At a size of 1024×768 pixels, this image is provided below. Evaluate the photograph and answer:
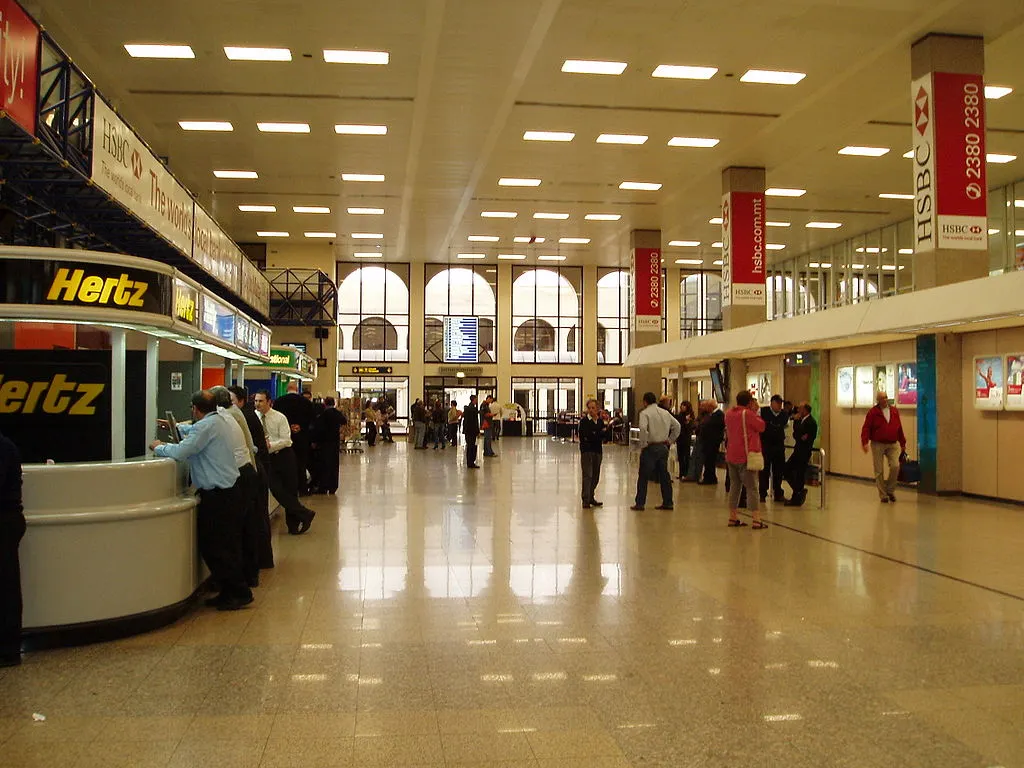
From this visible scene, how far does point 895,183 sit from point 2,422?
71.9ft

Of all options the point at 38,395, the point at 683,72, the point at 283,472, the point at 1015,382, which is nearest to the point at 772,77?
the point at 683,72

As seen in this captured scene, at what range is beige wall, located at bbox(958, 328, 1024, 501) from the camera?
13.1 meters

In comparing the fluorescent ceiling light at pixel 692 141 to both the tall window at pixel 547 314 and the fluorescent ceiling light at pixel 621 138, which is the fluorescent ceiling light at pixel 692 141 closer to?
the fluorescent ceiling light at pixel 621 138

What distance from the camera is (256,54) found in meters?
14.6

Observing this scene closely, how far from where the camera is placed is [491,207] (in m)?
26.5

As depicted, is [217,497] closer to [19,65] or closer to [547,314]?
[19,65]

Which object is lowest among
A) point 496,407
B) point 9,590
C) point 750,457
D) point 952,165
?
point 9,590

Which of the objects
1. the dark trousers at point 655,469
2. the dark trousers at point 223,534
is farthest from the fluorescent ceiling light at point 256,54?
the dark trousers at point 223,534

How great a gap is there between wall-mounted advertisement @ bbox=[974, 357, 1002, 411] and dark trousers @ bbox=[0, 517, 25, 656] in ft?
42.4

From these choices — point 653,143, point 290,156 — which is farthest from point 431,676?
point 290,156

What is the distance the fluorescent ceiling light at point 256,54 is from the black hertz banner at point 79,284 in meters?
9.70

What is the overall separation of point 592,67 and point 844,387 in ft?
27.2

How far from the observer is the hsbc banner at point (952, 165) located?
13164mm

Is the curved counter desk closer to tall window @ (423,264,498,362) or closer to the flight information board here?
the flight information board
